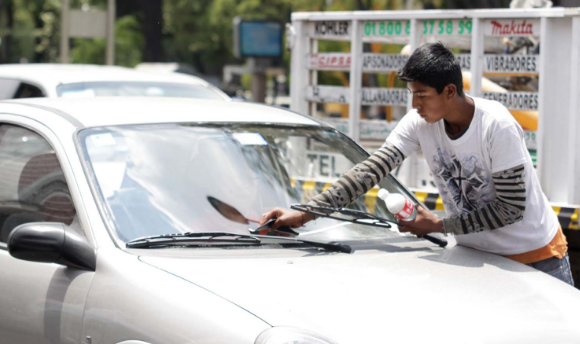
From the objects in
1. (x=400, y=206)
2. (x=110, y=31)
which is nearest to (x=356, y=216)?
(x=400, y=206)

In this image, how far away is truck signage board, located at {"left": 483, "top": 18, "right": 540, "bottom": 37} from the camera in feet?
17.3

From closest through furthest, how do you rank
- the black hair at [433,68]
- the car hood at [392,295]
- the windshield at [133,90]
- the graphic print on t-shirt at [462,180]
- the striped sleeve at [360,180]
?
the car hood at [392,295] → the black hair at [433,68] → the graphic print on t-shirt at [462,180] → the striped sleeve at [360,180] → the windshield at [133,90]

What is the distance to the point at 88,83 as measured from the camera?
7586 millimetres

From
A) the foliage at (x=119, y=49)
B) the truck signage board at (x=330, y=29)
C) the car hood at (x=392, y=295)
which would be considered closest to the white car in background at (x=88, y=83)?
the truck signage board at (x=330, y=29)

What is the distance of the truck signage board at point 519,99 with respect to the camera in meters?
5.34

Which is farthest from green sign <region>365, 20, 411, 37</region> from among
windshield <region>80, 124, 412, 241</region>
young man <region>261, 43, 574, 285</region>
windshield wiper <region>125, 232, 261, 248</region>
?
windshield wiper <region>125, 232, 261, 248</region>

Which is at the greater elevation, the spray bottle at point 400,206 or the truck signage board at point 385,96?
the truck signage board at point 385,96

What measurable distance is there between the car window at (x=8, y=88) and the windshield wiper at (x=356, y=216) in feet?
15.9

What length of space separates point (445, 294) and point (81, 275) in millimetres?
1260

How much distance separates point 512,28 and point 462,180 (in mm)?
2150

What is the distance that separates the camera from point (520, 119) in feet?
18.0

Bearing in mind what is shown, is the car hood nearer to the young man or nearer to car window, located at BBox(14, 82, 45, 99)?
the young man

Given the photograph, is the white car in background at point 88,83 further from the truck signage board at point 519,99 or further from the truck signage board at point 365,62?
the truck signage board at point 519,99

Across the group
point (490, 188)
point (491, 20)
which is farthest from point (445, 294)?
point (491, 20)
